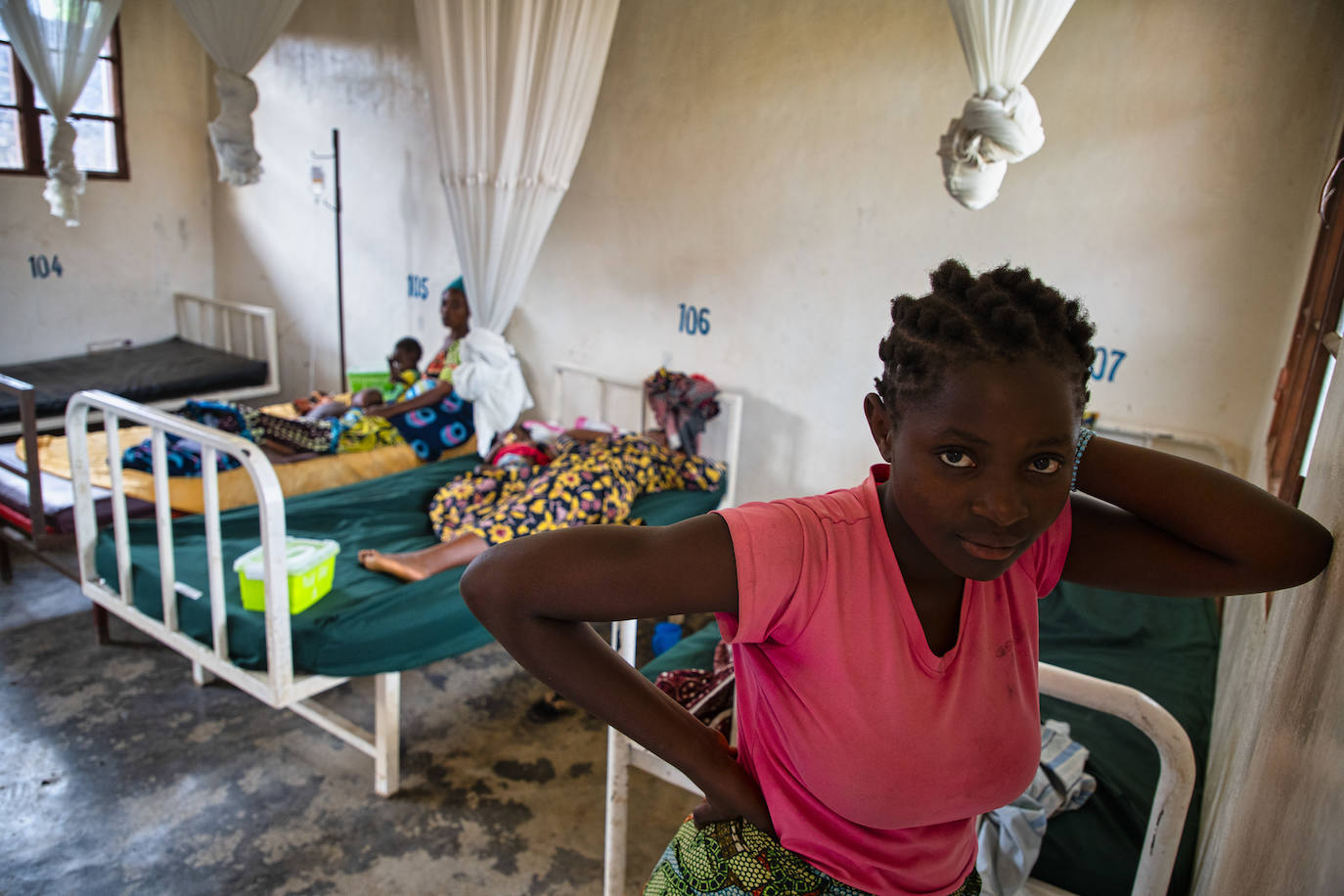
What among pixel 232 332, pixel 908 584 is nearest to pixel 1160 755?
pixel 908 584

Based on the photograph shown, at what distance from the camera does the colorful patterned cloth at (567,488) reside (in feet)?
10.0

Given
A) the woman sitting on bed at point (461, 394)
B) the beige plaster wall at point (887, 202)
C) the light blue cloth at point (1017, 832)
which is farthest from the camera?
the woman sitting on bed at point (461, 394)

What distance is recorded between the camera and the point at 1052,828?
1.64 meters

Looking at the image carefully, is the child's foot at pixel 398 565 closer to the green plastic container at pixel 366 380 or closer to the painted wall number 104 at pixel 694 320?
the painted wall number 104 at pixel 694 320

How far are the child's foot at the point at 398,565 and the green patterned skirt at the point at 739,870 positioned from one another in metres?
1.90

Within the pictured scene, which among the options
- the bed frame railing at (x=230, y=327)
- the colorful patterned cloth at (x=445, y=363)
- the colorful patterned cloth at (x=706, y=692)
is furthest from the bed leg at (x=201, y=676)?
the bed frame railing at (x=230, y=327)

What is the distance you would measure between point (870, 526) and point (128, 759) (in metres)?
2.65

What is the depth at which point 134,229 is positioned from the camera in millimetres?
5977

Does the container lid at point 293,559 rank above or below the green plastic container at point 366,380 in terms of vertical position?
below

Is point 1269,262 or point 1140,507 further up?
point 1269,262

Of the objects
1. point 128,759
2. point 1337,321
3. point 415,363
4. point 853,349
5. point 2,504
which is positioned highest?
point 1337,321

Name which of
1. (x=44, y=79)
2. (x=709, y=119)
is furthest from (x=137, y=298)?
(x=709, y=119)

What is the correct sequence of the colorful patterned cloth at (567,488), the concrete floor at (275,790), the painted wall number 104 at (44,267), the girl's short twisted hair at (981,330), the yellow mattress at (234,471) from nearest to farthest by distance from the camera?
the girl's short twisted hair at (981,330), the concrete floor at (275,790), the colorful patterned cloth at (567,488), the yellow mattress at (234,471), the painted wall number 104 at (44,267)

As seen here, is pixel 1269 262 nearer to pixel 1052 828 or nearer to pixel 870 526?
pixel 1052 828
